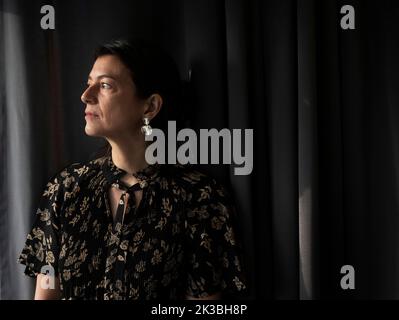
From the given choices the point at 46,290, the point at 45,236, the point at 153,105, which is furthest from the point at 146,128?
the point at 46,290

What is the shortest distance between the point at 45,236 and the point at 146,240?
0.29 meters

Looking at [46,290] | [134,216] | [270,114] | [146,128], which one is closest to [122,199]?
[134,216]

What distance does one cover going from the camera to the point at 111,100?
3.54 feet

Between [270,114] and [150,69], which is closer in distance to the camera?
[150,69]

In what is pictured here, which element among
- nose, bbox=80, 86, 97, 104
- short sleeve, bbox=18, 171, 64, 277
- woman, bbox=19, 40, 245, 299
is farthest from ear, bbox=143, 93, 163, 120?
short sleeve, bbox=18, 171, 64, 277

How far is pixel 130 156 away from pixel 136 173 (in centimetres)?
5

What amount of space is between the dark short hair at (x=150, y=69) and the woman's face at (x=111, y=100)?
2 cm

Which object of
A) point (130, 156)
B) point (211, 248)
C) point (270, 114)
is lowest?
point (211, 248)

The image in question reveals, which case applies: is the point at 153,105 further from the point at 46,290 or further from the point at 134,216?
the point at 46,290

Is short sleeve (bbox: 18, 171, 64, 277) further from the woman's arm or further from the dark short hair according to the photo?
the dark short hair

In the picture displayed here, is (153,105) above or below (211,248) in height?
above

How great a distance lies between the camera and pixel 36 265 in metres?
1.16

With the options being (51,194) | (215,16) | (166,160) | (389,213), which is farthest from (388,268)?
(51,194)

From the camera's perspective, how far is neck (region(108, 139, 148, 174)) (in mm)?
1135
